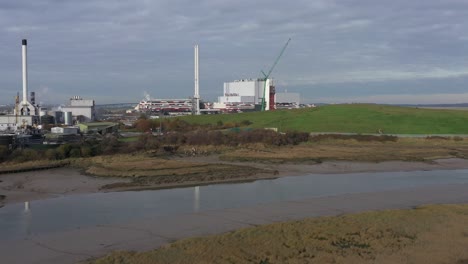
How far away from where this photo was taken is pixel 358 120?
59.6 m

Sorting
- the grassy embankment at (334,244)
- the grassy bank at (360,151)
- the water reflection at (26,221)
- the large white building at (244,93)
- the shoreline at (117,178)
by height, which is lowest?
the shoreline at (117,178)

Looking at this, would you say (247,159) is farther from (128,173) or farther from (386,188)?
(386,188)

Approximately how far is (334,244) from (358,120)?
162ft

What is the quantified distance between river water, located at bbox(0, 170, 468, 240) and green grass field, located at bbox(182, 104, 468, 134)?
27710 mm

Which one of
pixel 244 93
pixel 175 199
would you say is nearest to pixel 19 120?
pixel 175 199

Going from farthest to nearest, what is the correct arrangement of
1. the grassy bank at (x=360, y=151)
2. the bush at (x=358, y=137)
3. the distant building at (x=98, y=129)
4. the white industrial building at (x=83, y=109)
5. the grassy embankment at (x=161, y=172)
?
the white industrial building at (x=83, y=109) → the distant building at (x=98, y=129) → the bush at (x=358, y=137) → the grassy bank at (x=360, y=151) → the grassy embankment at (x=161, y=172)

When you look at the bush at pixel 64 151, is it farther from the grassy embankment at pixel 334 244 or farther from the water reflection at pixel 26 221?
the grassy embankment at pixel 334 244

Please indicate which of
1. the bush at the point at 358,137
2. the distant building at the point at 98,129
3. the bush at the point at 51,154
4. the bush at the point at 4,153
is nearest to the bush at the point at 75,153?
the bush at the point at 51,154

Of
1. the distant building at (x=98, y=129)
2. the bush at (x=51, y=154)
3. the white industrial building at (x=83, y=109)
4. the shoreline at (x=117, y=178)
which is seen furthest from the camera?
the white industrial building at (x=83, y=109)

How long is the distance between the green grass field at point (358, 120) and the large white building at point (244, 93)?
62106 millimetres

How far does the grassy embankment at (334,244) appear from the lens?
35.9ft

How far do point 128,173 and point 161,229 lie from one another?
13.2m

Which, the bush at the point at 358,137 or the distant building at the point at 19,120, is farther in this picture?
the distant building at the point at 19,120

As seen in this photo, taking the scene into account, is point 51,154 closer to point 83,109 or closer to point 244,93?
point 83,109
